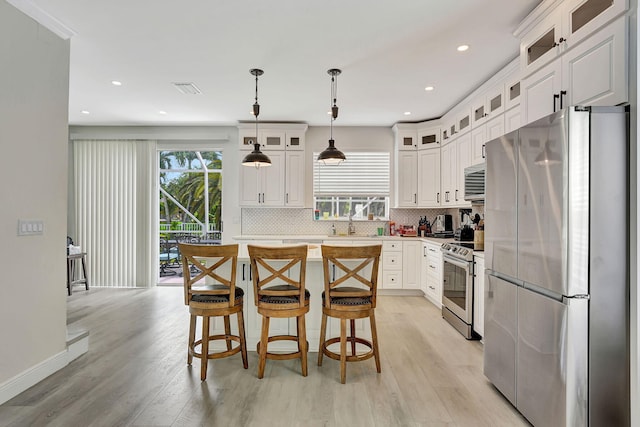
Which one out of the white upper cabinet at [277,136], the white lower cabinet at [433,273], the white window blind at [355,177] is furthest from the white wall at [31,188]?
the white lower cabinet at [433,273]

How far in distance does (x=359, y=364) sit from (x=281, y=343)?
2.41 feet

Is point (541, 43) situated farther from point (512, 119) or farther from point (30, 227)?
point (30, 227)

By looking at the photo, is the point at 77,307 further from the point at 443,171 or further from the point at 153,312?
the point at 443,171

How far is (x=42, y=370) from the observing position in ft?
8.89

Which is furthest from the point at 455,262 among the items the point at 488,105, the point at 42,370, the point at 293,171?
the point at 42,370

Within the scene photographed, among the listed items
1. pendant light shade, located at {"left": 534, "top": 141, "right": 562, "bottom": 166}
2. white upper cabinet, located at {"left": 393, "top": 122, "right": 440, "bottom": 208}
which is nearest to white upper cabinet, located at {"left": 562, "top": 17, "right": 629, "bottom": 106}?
pendant light shade, located at {"left": 534, "top": 141, "right": 562, "bottom": 166}

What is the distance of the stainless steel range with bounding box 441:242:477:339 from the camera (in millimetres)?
3711

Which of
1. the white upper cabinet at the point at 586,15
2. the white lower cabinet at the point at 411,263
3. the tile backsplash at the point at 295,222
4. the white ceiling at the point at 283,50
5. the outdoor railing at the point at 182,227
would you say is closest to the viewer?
the white upper cabinet at the point at 586,15

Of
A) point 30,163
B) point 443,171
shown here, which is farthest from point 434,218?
point 30,163

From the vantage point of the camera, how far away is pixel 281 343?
3260mm

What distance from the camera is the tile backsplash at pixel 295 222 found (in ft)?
20.5

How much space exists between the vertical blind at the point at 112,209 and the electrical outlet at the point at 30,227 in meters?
3.57

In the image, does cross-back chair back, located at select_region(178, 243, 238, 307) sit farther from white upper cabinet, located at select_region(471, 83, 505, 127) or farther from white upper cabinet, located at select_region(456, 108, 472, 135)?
white upper cabinet, located at select_region(456, 108, 472, 135)

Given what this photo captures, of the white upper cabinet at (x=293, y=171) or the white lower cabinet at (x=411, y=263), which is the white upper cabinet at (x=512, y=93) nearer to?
the white lower cabinet at (x=411, y=263)
